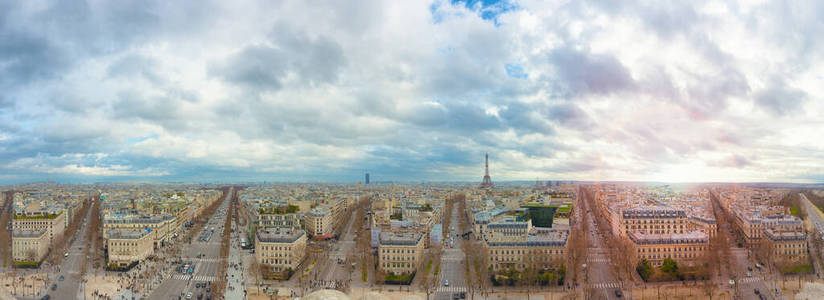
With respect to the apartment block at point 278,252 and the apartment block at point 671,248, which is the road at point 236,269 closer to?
the apartment block at point 278,252

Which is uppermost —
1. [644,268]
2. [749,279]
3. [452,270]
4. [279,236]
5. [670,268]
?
[279,236]

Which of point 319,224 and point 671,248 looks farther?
point 319,224

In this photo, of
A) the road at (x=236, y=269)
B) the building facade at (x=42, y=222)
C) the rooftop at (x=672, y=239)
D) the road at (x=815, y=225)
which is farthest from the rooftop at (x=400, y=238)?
the building facade at (x=42, y=222)

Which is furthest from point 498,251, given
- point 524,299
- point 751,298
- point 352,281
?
point 751,298

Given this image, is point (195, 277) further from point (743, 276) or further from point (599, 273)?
point (743, 276)

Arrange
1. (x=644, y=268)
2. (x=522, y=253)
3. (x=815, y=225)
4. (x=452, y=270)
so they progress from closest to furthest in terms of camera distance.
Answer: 1. (x=644, y=268)
2. (x=522, y=253)
3. (x=452, y=270)
4. (x=815, y=225)

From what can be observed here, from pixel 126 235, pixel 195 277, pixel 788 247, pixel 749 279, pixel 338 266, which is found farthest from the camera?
pixel 126 235

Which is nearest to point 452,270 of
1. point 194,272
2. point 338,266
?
point 338,266
